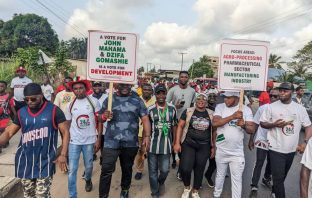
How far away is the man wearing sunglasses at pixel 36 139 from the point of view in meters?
3.51

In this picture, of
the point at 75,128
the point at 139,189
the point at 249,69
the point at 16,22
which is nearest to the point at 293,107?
the point at 249,69

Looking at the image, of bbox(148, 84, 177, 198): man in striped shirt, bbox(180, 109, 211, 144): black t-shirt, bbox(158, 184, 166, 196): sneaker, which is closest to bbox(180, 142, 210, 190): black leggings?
bbox(180, 109, 211, 144): black t-shirt

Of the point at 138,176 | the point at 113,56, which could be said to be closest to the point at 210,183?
the point at 138,176

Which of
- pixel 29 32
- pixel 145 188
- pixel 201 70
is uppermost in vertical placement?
pixel 29 32

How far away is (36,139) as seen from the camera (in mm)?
3535

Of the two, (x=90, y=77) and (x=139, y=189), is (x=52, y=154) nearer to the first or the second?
(x=90, y=77)

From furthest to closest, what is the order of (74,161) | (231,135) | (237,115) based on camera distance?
(74,161) → (231,135) → (237,115)

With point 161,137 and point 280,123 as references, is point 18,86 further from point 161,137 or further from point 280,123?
point 280,123

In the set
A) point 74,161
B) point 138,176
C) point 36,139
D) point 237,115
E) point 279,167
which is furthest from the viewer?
point 138,176

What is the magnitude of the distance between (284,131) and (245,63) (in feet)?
3.57

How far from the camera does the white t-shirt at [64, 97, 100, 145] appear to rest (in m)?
4.61

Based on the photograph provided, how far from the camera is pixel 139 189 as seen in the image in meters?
5.26

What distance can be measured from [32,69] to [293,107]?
17539 millimetres

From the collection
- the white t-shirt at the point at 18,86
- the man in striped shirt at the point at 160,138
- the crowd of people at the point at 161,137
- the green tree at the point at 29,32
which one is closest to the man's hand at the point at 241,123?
the crowd of people at the point at 161,137
